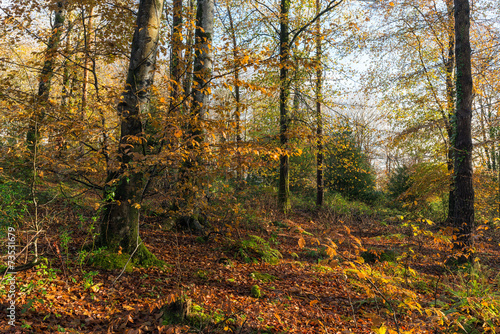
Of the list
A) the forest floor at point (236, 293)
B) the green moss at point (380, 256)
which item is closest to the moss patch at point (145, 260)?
the forest floor at point (236, 293)

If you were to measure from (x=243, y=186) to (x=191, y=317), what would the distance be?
3.87 metres

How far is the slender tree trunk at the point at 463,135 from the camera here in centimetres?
652

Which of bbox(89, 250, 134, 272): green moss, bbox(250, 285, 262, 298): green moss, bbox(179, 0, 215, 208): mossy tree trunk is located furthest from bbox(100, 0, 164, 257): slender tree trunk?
bbox(250, 285, 262, 298): green moss

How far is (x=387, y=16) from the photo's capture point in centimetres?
1087

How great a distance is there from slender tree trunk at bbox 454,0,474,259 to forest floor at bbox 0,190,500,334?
105cm

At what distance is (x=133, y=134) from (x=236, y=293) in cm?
300

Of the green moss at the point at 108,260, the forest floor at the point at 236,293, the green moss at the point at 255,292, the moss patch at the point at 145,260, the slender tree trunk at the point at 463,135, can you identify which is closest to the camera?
the forest floor at the point at 236,293

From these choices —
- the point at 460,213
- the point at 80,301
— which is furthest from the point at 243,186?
the point at 460,213

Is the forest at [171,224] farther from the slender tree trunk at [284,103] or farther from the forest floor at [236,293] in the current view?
the slender tree trunk at [284,103]

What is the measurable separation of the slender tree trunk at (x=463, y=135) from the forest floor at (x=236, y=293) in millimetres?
1051

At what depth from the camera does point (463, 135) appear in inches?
264

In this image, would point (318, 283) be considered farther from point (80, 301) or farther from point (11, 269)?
point (11, 269)

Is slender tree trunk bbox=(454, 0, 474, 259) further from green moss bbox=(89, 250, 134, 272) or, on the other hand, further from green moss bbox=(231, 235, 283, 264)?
green moss bbox=(89, 250, 134, 272)

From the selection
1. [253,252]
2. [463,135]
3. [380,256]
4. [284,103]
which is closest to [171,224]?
[253,252]
